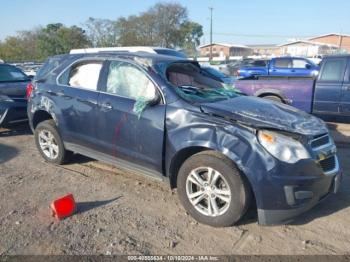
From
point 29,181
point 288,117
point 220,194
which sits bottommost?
point 29,181

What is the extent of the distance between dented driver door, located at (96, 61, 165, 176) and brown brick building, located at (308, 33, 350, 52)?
88.4m

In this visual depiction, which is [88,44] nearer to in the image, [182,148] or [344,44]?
[182,148]

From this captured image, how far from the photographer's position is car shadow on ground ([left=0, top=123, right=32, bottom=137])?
325 inches

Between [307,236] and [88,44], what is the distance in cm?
5416

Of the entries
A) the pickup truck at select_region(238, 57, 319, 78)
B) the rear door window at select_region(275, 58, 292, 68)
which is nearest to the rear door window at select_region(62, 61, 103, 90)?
the pickup truck at select_region(238, 57, 319, 78)

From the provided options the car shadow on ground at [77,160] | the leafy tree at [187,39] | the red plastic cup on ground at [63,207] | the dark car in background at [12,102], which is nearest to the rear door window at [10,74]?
the dark car in background at [12,102]

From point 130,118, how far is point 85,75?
1245 mm

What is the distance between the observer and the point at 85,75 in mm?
5281

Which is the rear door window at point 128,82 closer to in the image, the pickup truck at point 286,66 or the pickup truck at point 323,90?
the pickup truck at point 323,90

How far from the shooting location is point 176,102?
13.7 ft

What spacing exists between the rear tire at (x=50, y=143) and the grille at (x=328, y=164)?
3704mm

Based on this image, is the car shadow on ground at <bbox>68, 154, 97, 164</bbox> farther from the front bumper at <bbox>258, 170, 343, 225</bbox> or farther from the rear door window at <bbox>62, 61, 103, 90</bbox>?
the front bumper at <bbox>258, 170, 343, 225</bbox>

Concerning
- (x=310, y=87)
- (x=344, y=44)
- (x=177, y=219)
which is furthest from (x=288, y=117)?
(x=344, y=44)

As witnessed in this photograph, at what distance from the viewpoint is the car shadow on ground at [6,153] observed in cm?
643
